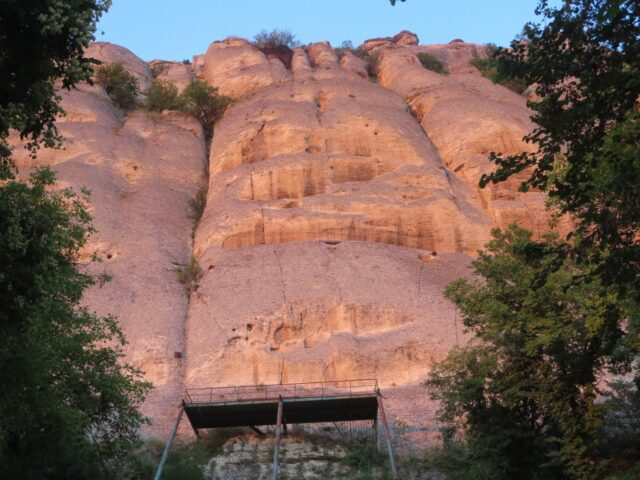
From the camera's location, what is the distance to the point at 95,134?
141ft

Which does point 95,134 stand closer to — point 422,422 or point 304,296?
point 304,296

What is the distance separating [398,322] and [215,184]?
14.6 m

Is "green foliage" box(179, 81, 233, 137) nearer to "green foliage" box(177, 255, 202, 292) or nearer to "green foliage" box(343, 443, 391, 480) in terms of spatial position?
"green foliage" box(177, 255, 202, 292)

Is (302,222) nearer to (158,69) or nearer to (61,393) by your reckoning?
(61,393)

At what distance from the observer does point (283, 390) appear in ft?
84.8

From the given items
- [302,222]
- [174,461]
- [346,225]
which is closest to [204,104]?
[302,222]

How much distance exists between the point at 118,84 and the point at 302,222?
23.9m

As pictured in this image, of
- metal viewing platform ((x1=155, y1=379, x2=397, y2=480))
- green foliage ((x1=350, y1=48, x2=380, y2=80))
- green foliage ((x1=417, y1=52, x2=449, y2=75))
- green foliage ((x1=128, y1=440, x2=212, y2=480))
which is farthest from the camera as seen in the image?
green foliage ((x1=417, y1=52, x2=449, y2=75))

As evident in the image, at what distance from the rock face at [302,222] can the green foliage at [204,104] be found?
122 centimetres

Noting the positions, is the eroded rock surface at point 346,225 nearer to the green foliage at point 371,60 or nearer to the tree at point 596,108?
the green foliage at point 371,60

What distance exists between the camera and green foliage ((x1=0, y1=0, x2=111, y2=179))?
9594mm

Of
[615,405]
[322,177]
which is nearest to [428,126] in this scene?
[322,177]

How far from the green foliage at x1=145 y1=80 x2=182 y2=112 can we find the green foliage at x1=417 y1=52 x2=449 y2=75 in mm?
19981

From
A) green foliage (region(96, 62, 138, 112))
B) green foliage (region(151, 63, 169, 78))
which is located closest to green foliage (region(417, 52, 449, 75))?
green foliage (region(151, 63, 169, 78))
